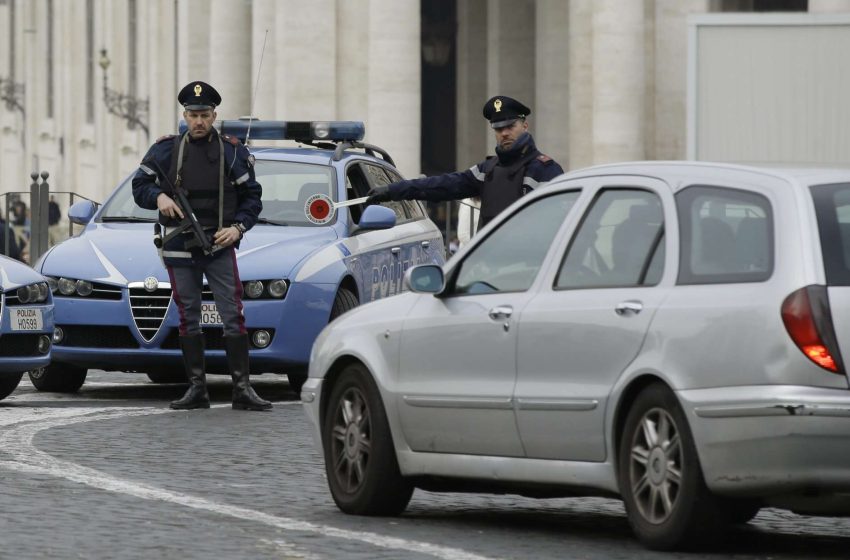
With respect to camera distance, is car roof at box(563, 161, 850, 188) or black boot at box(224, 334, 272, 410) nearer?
car roof at box(563, 161, 850, 188)

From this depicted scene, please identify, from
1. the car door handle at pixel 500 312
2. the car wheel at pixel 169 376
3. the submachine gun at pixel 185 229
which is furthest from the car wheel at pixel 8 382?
the car door handle at pixel 500 312

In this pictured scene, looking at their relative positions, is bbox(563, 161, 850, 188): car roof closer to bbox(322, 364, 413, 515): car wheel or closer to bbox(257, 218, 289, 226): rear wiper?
bbox(322, 364, 413, 515): car wheel

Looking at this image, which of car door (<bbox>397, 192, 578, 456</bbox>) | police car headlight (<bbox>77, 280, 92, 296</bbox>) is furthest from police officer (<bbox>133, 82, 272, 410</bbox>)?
car door (<bbox>397, 192, 578, 456</bbox>)

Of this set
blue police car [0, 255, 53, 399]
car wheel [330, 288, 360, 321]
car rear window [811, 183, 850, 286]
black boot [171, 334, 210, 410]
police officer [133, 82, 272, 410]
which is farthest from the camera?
car wheel [330, 288, 360, 321]

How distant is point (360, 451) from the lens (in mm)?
9812

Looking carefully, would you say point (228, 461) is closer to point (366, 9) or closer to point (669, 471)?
point (669, 471)

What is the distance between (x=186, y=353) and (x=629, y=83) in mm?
22761

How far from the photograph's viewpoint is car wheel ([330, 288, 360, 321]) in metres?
15.9

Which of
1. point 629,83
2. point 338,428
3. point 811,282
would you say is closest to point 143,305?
point 338,428

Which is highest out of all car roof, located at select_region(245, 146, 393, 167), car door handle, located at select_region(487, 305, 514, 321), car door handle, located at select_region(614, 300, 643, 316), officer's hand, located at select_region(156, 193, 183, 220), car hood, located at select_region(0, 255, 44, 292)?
car roof, located at select_region(245, 146, 393, 167)

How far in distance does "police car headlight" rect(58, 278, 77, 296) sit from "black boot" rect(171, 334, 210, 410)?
3.58 ft

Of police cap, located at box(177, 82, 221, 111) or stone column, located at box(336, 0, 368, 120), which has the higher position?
stone column, located at box(336, 0, 368, 120)

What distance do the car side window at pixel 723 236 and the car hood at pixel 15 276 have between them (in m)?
7.13

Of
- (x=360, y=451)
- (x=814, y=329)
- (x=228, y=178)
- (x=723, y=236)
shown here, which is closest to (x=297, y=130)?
(x=228, y=178)
